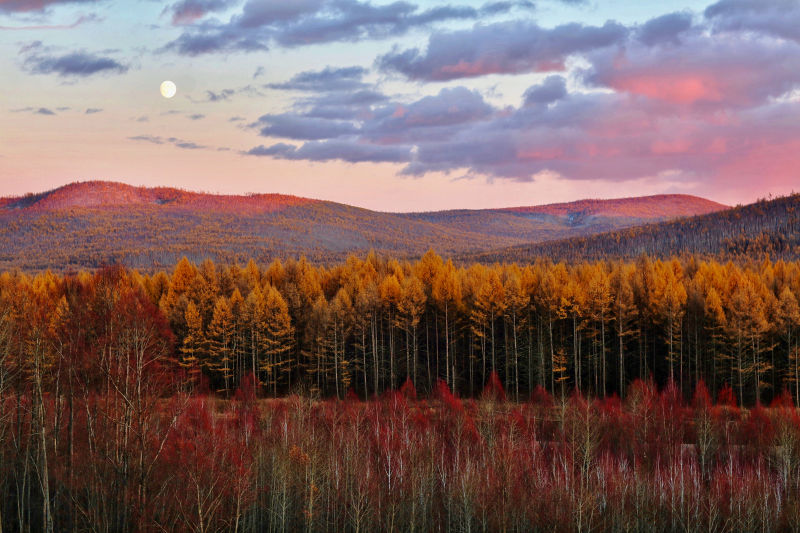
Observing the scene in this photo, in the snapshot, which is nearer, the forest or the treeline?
the forest

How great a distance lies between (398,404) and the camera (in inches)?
2261

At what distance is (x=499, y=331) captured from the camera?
7806 cm

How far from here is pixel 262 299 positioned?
73688 mm

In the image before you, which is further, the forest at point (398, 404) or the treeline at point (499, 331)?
the treeline at point (499, 331)

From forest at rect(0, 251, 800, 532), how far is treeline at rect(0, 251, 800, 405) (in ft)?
1.05

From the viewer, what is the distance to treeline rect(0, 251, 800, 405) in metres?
65.4

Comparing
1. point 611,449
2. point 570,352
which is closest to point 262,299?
point 570,352

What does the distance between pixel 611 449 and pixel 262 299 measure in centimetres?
4155

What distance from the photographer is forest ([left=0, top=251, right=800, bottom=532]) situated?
2997 cm

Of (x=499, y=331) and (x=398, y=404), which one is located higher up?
(x=499, y=331)

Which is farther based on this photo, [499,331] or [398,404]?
[499,331]

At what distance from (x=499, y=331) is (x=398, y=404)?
2437 centimetres

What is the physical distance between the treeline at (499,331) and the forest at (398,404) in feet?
1.05

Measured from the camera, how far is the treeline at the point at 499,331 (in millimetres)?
65438
